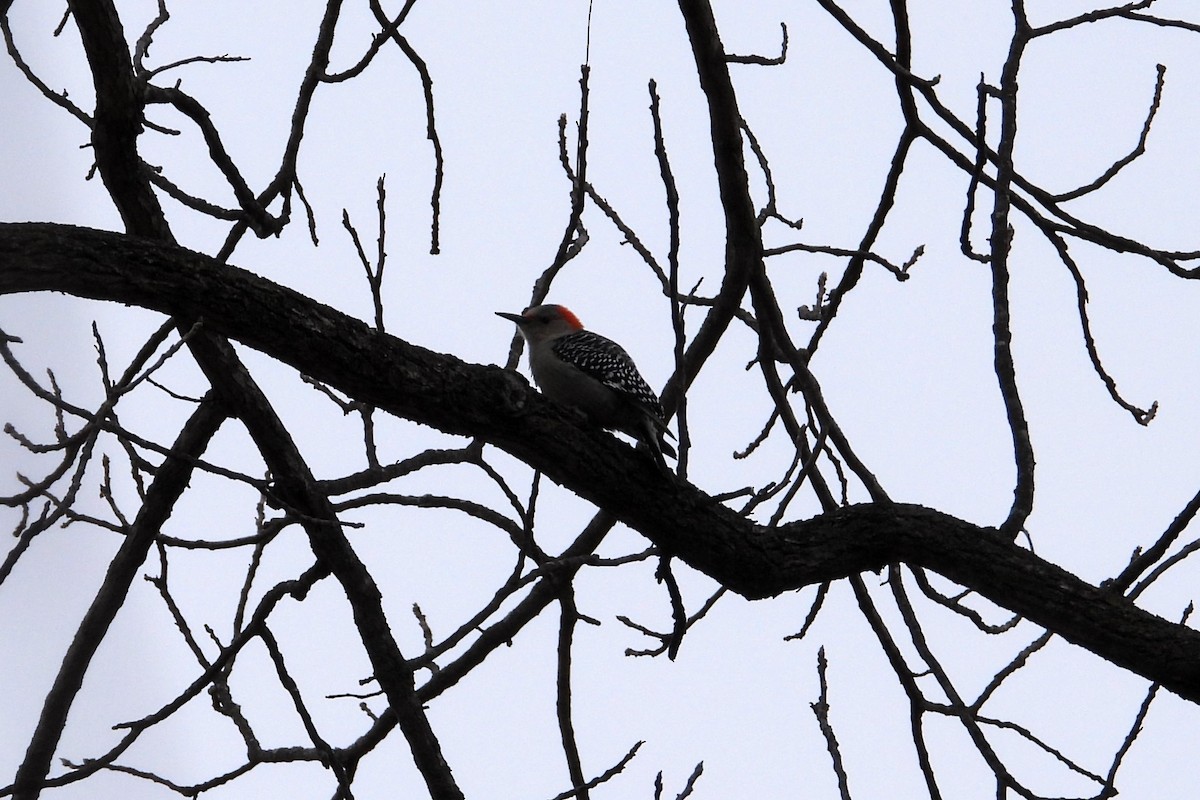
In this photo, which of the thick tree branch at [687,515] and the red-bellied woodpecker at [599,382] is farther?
the red-bellied woodpecker at [599,382]

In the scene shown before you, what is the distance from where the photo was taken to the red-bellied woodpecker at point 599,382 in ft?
17.3

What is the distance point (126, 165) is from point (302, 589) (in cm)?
142

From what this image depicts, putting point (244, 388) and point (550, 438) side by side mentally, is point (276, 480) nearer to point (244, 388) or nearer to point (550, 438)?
point (244, 388)

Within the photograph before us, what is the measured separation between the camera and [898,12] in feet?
14.2

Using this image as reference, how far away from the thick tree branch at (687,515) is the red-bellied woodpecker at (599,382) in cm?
119

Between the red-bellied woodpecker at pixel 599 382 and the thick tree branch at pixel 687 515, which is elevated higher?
the red-bellied woodpecker at pixel 599 382

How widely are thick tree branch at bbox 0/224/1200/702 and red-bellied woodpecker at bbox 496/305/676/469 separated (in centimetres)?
119

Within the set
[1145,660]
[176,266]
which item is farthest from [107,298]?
[1145,660]

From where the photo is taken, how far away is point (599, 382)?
557 centimetres

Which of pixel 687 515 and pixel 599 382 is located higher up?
pixel 599 382

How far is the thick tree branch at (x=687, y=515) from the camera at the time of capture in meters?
3.19

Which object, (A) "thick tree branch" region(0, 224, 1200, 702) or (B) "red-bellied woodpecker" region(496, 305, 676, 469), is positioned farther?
(B) "red-bellied woodpecker" region(496, 305, 676, 469)

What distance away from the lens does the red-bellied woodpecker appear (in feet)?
17.3

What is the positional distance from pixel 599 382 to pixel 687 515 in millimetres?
1945
